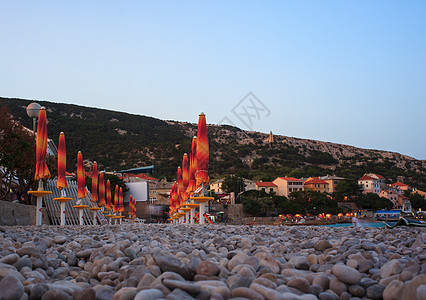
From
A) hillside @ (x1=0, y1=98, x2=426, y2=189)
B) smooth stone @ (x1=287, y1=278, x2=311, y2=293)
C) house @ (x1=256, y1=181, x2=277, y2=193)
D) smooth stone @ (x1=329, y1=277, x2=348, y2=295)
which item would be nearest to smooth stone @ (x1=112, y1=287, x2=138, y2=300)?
smooth stone @ (x1=287, y1=278, x2=311, y2=293)

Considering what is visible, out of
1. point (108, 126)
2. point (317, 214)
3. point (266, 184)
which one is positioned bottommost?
point (317, 214)

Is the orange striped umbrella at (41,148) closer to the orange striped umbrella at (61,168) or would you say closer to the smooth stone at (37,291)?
the orange striped umbrella at (61,168)

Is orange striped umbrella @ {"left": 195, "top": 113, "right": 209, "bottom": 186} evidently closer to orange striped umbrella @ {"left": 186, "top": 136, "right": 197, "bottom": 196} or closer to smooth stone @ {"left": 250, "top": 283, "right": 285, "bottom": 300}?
orange striped umbrella @ {"left": 186, "top": 136, "right": 197, "bottom": 196}

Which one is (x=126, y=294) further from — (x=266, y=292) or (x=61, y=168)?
(x=61, y=168)

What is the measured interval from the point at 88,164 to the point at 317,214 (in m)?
43.5

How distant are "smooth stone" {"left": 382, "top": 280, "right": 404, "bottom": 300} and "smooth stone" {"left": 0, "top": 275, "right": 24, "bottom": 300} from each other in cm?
223

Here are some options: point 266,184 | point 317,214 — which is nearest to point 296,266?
point 317,214

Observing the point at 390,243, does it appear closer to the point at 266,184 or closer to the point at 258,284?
the point at 258,284

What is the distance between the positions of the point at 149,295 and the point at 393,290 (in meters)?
1.52

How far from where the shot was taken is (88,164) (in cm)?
8044

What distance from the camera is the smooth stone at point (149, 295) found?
220cm

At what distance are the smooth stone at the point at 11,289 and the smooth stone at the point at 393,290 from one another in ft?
7.32

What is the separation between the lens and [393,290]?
8.54ft

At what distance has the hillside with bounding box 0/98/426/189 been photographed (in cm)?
8412
